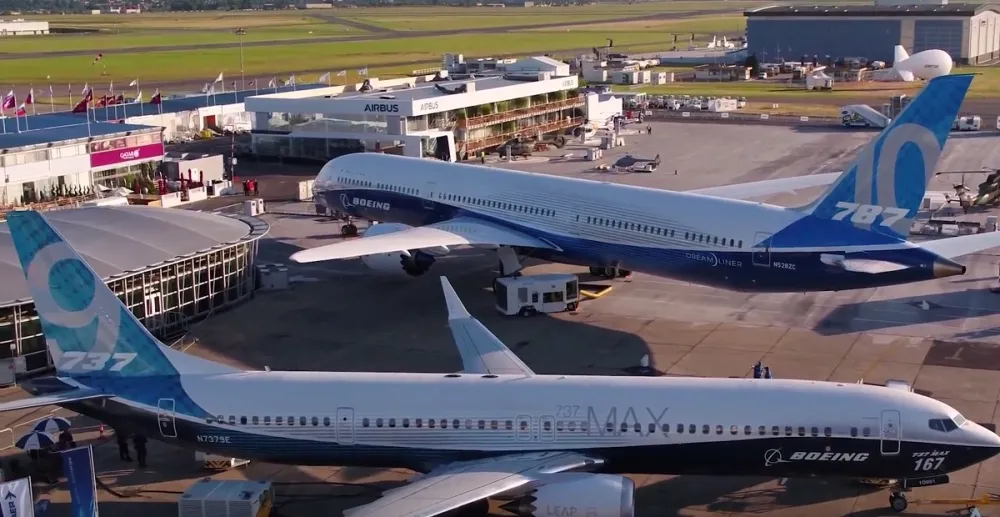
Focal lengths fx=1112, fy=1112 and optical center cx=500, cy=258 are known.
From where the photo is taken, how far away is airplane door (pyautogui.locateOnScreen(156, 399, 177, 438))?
27891 mm

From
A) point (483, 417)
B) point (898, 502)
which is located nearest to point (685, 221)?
point (898, 502)

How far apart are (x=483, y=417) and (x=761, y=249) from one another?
18.5 meters

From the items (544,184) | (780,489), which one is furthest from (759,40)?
(780,489)

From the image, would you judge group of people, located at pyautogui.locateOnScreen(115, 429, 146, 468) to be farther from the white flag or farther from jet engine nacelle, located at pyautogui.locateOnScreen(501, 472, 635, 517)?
jet engine nacelle, located at pyautogui.locateOnScreen(501, 472, 635, 517)

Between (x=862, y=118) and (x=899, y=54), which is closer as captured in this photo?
(x=862, y=118)

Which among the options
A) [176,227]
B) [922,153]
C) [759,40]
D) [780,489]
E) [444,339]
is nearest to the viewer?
[780,489]

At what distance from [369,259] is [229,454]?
2532 centimetres

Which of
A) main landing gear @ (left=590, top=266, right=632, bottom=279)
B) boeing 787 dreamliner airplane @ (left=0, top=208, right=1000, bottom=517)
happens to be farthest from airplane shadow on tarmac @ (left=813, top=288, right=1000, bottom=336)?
boeing 787 dreamliner airplane @ (left=0, top=208, right=1000, bottom=517)

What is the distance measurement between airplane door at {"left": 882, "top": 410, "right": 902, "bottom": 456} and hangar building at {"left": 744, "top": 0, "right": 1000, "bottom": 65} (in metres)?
169

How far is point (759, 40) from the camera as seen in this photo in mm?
193000

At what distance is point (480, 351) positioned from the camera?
A: 3303 cm

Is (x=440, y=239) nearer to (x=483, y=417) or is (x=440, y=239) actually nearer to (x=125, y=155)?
(x=483, y=417)

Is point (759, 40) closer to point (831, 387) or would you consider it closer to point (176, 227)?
point (176, 227)

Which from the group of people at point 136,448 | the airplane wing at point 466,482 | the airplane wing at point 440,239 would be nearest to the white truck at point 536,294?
the airplane wing at point 440,239
